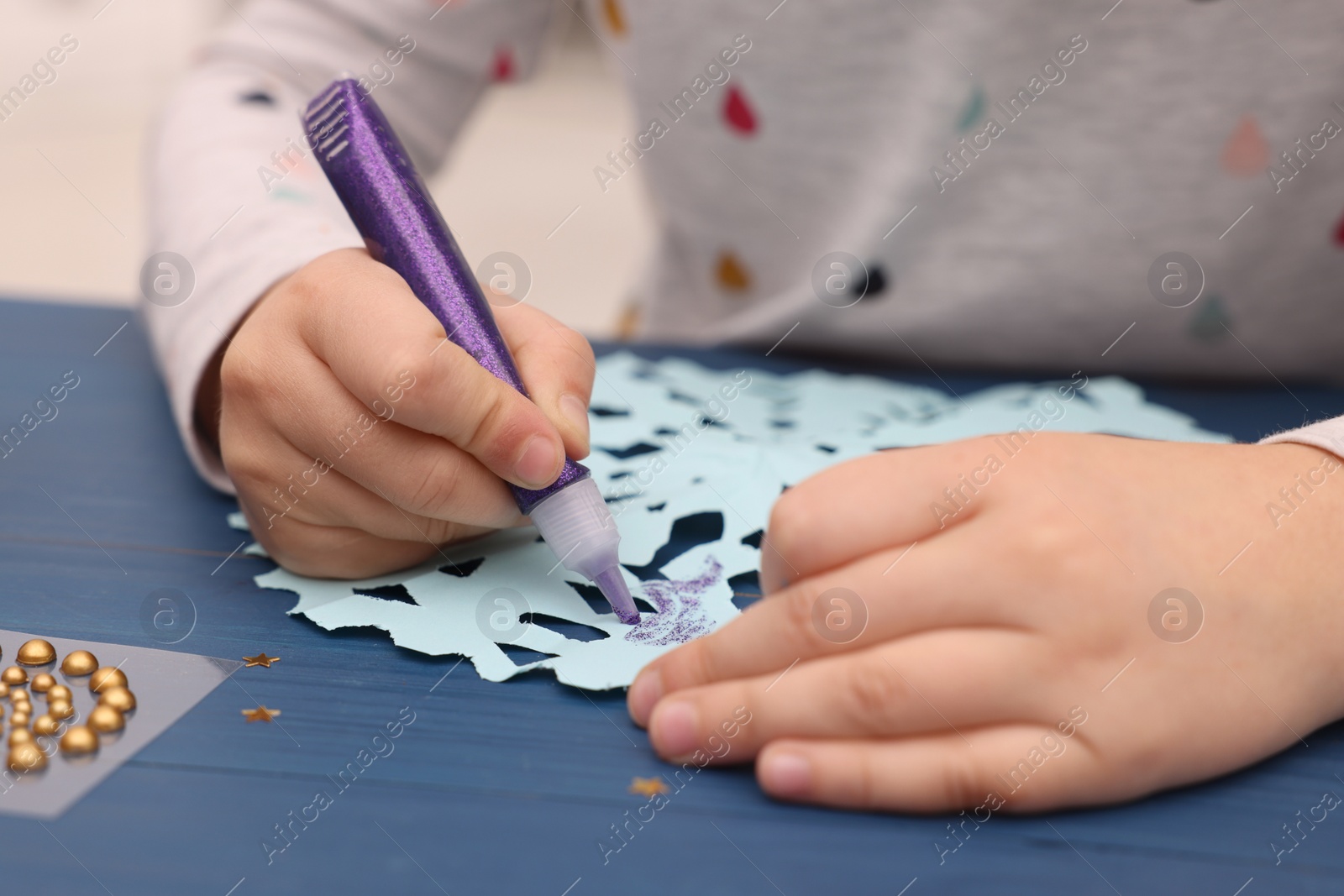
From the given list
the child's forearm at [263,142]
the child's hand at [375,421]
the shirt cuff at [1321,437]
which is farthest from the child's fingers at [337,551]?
the shirt cuff at [1321,437]

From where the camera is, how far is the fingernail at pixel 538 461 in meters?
0.37

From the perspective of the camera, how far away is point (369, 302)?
38cm

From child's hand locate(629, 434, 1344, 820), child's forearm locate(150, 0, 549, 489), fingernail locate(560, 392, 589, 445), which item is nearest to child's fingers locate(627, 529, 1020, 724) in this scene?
child's hand locate(629, 434, 1344, 820)

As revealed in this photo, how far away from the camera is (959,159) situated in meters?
0.70

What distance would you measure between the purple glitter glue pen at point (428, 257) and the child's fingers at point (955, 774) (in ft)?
0.36

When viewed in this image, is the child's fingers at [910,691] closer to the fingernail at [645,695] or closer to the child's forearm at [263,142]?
the fingernail at [645,695]

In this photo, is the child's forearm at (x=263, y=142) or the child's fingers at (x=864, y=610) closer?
the child's fingers at (x=864, y=610)

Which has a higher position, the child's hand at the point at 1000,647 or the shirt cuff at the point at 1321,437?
the shirt cuff at the point at 1321,437

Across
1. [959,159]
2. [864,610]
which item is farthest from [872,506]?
[959,159]

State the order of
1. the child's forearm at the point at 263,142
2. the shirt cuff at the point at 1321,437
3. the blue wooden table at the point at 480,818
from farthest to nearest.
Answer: the child's forearm at the point at 263,142
the shirt cuff at the point at 1321,437
the blue wooden table at the point at 480,818

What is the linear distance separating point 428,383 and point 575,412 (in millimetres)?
64

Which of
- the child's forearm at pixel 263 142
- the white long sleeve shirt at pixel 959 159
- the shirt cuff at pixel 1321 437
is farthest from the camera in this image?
the white long sleeve shirt at pixel 959 159

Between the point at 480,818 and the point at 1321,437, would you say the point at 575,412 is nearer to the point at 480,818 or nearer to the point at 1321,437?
the point at 480,818

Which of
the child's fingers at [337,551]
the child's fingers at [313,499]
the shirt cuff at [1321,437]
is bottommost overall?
the child's fingers at [337,551]
